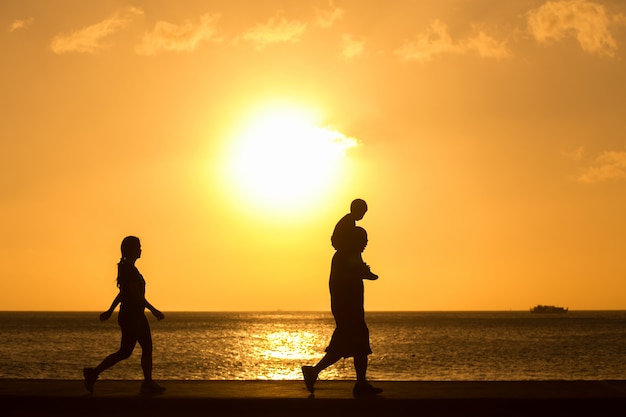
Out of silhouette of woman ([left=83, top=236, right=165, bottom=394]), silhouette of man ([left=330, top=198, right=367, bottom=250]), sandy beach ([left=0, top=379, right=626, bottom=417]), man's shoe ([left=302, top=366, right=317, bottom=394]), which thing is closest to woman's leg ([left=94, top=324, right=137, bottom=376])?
silhouette of woman ([left=83, top=236, right=165, bottom=394])

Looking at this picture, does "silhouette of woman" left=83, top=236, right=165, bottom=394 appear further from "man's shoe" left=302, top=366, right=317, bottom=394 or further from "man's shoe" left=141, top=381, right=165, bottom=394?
"man's shoe" left=302, top=366, right=317, bottom=394

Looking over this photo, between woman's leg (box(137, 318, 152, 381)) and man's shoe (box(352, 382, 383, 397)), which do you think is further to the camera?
woman's leg (box(137, 318, 152, 381))

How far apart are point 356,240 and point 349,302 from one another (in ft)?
2.44

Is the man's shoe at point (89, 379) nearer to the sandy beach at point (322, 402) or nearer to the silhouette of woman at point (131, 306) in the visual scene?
the sandy beach at point (322, 402)

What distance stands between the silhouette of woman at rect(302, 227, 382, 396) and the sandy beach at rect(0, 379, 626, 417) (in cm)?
67

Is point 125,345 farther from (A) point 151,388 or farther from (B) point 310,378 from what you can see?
(B) point 310,378

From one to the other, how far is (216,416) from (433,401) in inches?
85.7

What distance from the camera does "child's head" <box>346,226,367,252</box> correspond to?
34.7 ft

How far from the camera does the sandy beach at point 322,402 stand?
8789mm

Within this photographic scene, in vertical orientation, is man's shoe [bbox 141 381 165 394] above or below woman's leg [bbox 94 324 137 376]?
below

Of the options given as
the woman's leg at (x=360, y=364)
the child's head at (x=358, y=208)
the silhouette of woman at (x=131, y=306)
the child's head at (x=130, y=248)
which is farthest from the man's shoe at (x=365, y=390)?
the child's head at (x=130, y=248)

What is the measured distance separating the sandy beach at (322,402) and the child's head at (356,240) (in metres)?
1.78

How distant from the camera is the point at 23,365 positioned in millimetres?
60656

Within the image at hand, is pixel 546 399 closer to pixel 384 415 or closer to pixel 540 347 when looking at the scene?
pixel 384 415
